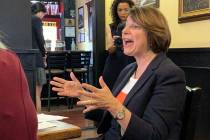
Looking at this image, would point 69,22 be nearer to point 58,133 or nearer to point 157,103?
point 157,103

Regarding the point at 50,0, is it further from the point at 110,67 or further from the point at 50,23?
the point at 110,67

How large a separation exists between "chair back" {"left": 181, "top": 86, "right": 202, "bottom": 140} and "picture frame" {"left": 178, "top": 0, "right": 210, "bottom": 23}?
5.13 feet

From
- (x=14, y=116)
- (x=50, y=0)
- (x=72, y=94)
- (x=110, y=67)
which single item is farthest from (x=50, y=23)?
(x=14, y=116)

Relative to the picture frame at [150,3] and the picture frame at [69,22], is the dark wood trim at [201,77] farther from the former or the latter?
the picture frame at [69,22]

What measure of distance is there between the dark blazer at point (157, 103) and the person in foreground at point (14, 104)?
71 cm

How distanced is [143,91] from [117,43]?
205cm

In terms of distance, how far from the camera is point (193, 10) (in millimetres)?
3047

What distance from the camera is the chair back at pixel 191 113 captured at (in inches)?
57.7

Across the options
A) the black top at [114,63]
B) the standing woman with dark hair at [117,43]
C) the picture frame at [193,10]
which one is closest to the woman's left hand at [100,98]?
the picture frame at [193,10]

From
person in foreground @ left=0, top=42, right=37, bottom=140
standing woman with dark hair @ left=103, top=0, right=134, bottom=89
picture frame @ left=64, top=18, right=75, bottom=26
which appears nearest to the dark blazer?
person in foreground @ left=0, top=42, right=37, bottom=140

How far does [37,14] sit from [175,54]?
272 centimetres

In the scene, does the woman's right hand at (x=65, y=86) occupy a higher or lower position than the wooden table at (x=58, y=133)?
higher

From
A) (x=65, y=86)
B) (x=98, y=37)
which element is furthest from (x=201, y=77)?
(x=98, y=37)

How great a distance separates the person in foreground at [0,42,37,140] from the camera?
2.51 feet
